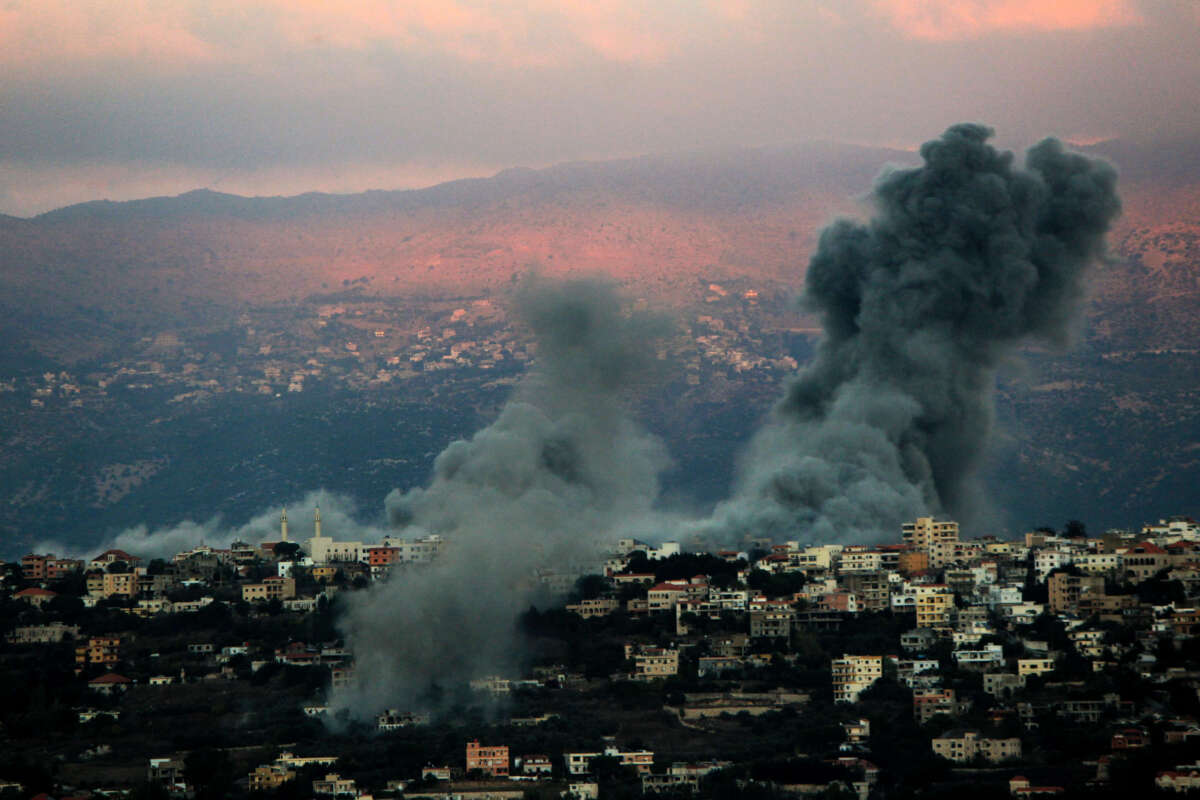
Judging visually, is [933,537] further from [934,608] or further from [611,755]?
[611,755]

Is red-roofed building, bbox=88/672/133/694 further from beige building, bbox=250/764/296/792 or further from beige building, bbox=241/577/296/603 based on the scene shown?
beige building, bbox=250/764/296/792

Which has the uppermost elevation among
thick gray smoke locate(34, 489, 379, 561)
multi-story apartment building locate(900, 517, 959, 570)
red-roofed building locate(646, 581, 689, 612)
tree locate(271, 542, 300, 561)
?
thick gray smoke locate(34, 489, 379, 561)

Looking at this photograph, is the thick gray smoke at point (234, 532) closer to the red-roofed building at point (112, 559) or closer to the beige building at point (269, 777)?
the red-roofed building at point (112, 559)

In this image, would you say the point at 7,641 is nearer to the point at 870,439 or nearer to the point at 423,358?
the point at 870,439

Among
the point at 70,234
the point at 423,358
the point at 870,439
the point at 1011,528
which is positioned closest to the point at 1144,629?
the point at 870,439

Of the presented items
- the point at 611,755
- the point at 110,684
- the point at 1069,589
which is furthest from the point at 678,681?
the point at 110,684

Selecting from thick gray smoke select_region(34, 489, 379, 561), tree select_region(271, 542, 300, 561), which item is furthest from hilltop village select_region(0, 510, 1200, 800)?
thick gray smoke select_region(34, 489, 379, 561)
